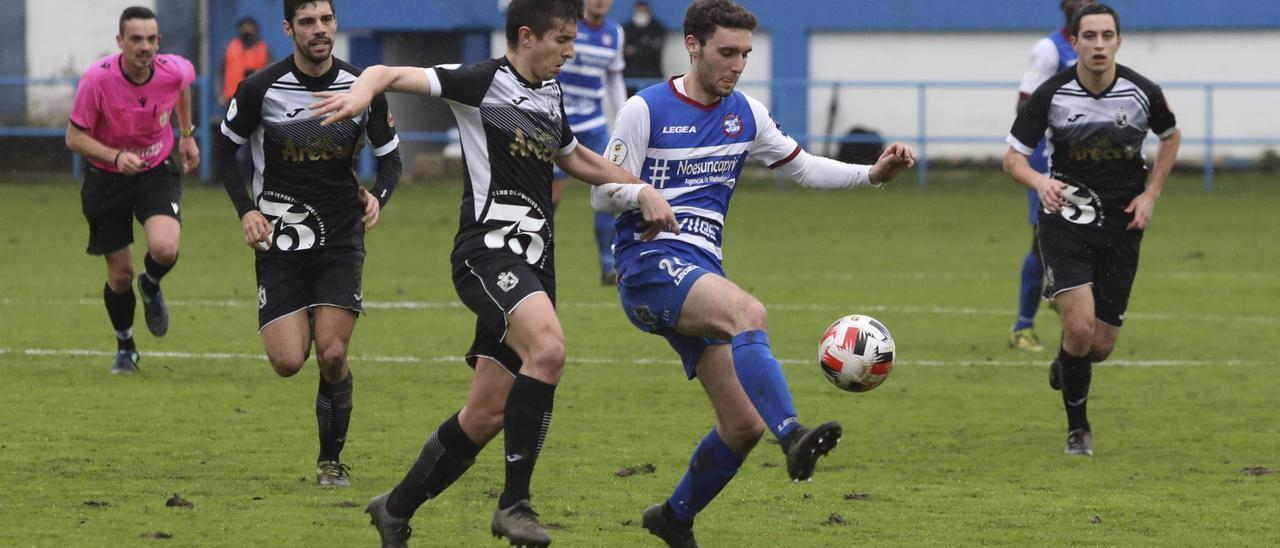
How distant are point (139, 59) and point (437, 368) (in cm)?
243

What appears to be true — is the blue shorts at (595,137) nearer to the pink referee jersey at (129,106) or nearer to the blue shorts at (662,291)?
the pink referee jersey at (129,106)

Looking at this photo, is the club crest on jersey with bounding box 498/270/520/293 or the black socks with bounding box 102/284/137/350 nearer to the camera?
the club crest on jersey with bounding box 498/270/520/293

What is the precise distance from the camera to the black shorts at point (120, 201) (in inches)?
424

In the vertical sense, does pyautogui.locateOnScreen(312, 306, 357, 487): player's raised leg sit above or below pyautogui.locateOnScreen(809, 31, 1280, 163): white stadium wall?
above

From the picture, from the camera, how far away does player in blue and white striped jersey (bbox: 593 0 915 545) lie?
637 cm

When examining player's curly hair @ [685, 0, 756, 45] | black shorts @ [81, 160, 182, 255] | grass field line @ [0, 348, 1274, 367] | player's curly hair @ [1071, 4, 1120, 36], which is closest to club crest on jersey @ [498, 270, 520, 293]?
player's curly hair @ [685, 0, 756, 45]

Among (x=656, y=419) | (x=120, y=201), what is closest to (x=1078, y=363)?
(x=656, y=419)

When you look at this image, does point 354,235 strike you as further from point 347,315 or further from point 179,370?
point 179,370

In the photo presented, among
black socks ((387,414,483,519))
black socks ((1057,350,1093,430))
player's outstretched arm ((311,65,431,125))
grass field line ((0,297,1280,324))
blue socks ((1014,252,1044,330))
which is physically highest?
player's outstretched arm ((311,65,431,125))

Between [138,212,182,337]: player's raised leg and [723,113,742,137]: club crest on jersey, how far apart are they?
4.57 metres

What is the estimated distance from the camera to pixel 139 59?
34.3 ft

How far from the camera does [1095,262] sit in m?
8.90

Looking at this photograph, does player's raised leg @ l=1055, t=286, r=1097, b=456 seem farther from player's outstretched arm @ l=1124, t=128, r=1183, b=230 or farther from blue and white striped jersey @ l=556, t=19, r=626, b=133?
blue and white striped jersey @ l=556, t=19, r=626, b=133

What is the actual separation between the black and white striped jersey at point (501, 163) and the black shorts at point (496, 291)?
0.14ft
